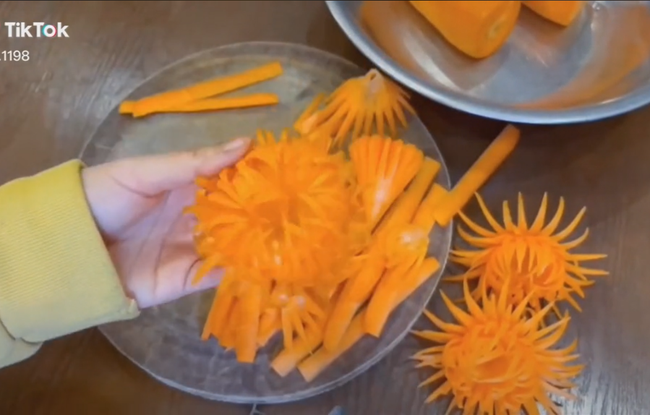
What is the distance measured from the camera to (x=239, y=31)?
2.79 feet

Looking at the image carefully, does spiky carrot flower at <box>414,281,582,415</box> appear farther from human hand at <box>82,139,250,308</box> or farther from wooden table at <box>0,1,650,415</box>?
human hand at <box>82,139,250,308</box>

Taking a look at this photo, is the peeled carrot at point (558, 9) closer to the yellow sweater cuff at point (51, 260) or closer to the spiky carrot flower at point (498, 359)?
the spiky carrot flower at point (498, 359)

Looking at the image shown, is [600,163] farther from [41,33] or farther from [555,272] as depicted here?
[41,33]

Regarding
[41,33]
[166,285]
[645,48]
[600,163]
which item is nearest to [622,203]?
[600,163]

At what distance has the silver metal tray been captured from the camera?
661 millimetres

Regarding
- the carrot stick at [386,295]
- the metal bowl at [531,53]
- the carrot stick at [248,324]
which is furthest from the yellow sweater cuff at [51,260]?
the metal bowl at [531,53]

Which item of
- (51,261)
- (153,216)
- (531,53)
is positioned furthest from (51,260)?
(531,53)

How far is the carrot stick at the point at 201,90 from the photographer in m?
0.78

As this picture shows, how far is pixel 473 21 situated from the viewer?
0.72 meters

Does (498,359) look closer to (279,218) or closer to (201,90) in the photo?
(279,218)

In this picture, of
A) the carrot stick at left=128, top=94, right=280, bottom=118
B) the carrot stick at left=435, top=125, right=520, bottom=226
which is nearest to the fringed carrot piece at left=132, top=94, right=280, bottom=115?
the carrot stick at left=128, top=94, right=280, bottom=118

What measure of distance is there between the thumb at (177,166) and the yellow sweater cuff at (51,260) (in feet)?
0.18

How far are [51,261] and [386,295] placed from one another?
0.98 ft

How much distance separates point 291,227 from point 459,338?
7.7 inches
